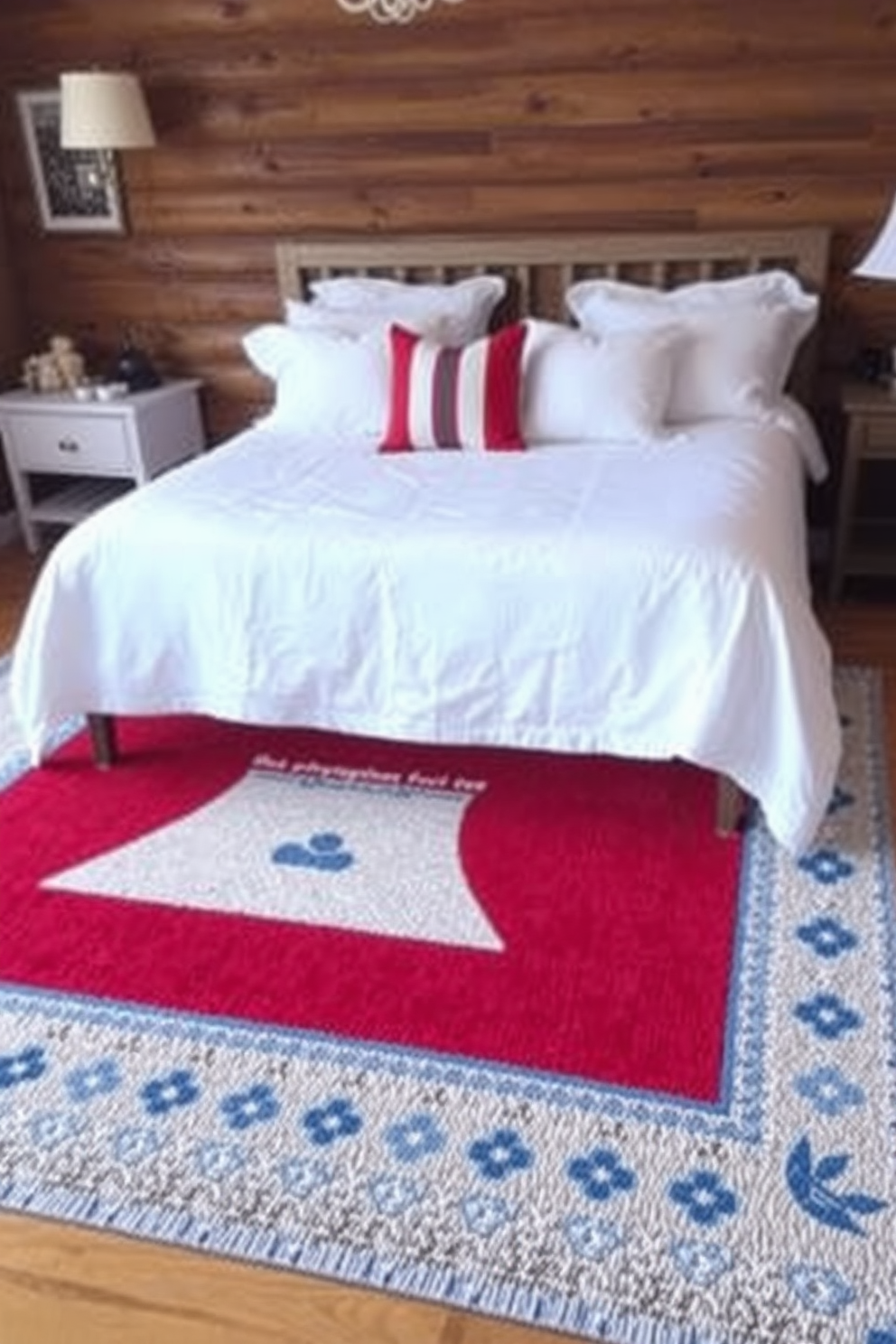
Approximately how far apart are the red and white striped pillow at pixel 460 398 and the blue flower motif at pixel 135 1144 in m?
1.85

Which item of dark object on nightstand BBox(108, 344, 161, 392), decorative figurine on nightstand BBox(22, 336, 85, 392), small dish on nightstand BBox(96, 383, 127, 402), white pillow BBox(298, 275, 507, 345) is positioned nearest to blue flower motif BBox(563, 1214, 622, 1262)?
white pillow BBox(298, 275, 507, 345)

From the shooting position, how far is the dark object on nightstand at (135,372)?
3.97 m

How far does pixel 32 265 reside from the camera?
4156 millimetres

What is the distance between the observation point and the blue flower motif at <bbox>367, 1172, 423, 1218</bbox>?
159 cm

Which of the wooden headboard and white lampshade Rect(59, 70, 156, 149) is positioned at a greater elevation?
white lampshade Rect(59, 70, 156, 149)

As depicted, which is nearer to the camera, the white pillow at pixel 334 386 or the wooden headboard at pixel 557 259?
the white pillow at pixel 334 386

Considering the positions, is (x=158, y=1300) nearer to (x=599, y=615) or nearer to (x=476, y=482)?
(x=599, y=615)

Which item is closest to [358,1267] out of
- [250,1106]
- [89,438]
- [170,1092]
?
[250,1106]

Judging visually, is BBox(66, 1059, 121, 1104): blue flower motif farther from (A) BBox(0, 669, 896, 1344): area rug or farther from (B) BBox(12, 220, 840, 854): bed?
(B) BBox(12, 220, 840, 854): bed

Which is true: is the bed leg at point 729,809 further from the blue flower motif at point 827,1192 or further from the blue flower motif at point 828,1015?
the blue flower motif at point 827,1192

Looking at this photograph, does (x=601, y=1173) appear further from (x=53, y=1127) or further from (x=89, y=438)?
(x=89, y=438)

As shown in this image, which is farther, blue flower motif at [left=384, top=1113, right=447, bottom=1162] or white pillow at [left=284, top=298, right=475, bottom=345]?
white pillow at [left=284, top=298, right=475, bottom=345]

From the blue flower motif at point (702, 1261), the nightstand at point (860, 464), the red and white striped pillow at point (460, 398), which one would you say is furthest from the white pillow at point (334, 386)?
the blue flower motif at point (702, 1261)

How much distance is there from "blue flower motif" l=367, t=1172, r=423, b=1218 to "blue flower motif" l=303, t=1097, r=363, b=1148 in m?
0.10
